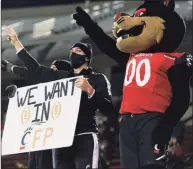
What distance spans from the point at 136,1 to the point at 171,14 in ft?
22.7

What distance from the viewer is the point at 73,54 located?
414 centimetres

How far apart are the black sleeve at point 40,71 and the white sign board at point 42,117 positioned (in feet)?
0.27

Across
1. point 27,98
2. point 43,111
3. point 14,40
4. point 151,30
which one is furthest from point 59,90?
point 151,30

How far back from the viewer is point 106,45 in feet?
12.9

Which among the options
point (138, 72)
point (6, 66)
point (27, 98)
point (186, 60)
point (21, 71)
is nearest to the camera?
point (186, 60)

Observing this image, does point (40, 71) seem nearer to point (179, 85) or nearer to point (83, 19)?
point (83, 19)

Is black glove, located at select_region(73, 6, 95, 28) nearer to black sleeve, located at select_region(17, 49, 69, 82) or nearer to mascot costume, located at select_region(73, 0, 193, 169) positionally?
mascot costume, located at select_region(73, 0, 193, 169)

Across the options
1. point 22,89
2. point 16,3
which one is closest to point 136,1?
point 16,3

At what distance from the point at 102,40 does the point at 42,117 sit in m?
0.73

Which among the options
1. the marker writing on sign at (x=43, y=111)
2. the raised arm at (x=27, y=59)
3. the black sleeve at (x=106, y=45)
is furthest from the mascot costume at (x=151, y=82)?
the raised arm at (x=27, y=59)

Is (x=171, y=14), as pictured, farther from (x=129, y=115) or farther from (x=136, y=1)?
(x=136, y=1)

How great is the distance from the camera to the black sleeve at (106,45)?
12.8ft

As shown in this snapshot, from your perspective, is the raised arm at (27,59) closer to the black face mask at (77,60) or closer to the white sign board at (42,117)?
the white sign board at (42,117)

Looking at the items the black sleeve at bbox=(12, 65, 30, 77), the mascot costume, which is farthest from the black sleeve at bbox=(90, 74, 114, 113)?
the black sleeve at bbox=(12, 65, 30, 77)
